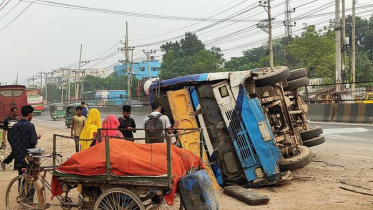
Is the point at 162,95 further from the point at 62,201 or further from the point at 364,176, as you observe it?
the point at 364,176

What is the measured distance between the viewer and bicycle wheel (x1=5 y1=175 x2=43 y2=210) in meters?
5.85

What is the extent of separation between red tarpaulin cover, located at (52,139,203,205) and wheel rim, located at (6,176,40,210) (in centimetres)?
74

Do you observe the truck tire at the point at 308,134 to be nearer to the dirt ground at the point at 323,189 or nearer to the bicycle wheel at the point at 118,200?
the dirt ground at the point at 323,189

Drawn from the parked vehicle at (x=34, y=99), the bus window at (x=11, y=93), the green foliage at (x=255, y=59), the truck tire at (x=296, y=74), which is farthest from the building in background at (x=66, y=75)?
the truck tire at (x=296, y=74)

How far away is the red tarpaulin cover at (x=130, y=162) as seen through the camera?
472 centimetres

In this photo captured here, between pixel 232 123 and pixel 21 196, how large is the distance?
3.59m

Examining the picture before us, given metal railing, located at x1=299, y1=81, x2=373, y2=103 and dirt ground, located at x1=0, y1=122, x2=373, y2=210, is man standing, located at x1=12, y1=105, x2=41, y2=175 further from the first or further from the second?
metal railing, located at x1=299, y1=81, x2=373, y2=103

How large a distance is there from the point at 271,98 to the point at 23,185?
15.1 ft

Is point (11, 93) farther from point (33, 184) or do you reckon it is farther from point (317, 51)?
point (317, 51)

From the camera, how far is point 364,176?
7.93 meters

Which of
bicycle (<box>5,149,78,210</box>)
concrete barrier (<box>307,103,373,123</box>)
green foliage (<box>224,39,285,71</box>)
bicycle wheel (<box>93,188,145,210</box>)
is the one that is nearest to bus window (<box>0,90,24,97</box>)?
concrete barrier (<box>307,103,373,123</box>)

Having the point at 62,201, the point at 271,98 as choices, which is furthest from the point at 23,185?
the point at 271,98

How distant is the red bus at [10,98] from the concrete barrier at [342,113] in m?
21.0

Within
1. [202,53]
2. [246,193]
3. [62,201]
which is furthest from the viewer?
[202,53]
